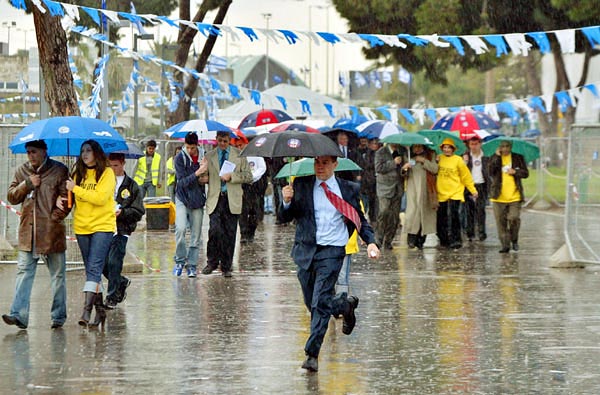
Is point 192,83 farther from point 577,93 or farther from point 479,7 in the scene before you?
point 577,93

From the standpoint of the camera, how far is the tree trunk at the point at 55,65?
601 inches

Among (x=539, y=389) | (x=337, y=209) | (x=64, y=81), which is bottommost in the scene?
(x=539, y=389)

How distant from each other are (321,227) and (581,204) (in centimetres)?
804

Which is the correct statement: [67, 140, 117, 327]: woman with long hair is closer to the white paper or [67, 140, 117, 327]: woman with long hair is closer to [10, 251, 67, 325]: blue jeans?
[10, 251, 67, 325]: blue jeans

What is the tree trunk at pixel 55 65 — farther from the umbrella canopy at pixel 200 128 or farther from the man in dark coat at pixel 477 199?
→ the man in dark coat at pixel 477 199

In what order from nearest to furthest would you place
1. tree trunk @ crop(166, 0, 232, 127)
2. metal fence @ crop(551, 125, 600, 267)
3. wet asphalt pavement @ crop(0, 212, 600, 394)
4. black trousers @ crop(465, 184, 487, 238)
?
wet asphalt pavement @ crop(0, 212, 600, 394) → metal fence @ crop(551, 125, 600, 267) → black trousers @ crop(465, 184, 487, 238) → tree trunk @ crop(166, 0, 232, 127)

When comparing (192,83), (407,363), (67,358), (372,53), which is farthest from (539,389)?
(372,53)

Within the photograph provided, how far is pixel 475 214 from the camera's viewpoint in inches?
804

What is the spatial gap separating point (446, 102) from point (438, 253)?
77.1 m

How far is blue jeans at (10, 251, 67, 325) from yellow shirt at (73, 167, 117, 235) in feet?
1.13

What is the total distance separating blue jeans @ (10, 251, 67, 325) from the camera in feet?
34.0

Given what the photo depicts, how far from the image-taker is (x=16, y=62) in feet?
188

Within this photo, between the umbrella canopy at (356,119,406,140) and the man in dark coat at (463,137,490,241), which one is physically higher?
the umbrella canopy at (356,119,406,140)

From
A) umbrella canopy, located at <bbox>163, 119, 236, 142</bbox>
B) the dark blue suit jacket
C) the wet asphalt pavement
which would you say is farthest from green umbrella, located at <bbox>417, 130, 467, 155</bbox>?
the dark blue suit jacket
